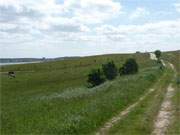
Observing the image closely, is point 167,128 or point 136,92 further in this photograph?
point 136,92

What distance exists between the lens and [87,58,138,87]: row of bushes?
214ft

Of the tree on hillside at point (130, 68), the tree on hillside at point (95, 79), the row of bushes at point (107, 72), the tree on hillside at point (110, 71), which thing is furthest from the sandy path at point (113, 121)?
the tree on hillside at point (130, 68)

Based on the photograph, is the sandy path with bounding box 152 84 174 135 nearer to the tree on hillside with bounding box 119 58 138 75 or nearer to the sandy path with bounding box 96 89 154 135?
the sandy path with bounding box 96 89 154 135

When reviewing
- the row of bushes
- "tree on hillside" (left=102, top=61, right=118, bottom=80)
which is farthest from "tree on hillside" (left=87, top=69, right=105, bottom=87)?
"tree on hillside" (left=102, top=61, right=118, bottom=80)

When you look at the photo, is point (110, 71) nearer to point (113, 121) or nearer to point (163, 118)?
point (163, 118)

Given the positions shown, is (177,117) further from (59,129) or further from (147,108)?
(59,129)

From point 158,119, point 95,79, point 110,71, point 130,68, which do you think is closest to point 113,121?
point 158,119

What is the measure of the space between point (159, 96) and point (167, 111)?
9.78 meters

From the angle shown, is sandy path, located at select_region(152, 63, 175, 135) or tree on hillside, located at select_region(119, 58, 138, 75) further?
tree on hillside, located at select_region(119, 58, 138, 75)

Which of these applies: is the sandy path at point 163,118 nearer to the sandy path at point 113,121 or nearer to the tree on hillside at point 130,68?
the sandy path at point 113,121

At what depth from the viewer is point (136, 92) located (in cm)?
3991

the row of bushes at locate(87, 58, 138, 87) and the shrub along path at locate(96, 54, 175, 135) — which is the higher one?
the row of bushes at locate(87, 58, 138, 87)

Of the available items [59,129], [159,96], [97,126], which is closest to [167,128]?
[97,126]

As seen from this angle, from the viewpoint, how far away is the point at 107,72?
7044cm
